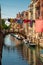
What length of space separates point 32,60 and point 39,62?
3.04 m

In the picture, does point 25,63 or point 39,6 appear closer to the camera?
point 25,63

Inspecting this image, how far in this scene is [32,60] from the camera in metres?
53.9

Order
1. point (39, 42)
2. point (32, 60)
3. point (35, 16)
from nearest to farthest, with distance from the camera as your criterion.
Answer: point (32, 60) → point (39, 42) → point (35, 16)

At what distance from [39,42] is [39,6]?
17751mm

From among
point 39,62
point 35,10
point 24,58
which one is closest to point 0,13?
point 35,10

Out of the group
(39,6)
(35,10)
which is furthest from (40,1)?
(35,10)

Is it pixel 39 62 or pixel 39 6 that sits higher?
pixel 39 6

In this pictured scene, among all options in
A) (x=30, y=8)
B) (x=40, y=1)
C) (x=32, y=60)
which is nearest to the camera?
(x=32, y=60)

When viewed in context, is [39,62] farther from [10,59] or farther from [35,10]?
[35,10]

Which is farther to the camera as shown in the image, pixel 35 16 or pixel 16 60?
pixel 35 16

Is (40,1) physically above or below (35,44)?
above

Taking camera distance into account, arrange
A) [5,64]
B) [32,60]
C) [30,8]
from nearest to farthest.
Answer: [5,64] < [32,60] < [30,8]

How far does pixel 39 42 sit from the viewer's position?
2943 inches

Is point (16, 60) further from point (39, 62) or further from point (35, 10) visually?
point (35, 10)
